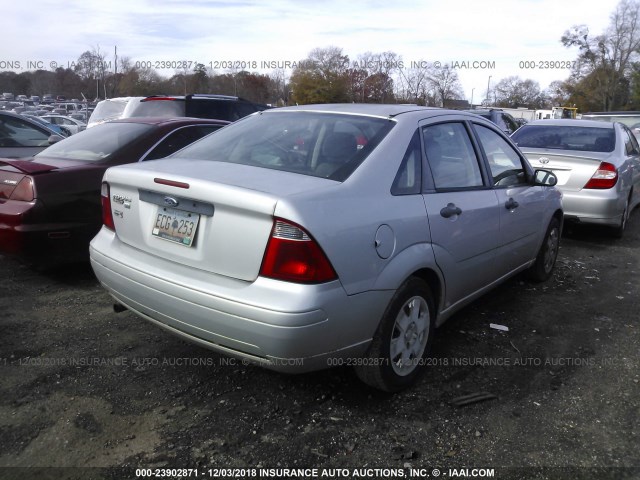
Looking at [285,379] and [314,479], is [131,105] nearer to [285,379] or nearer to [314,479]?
[285,379]

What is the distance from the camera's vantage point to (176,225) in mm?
2758

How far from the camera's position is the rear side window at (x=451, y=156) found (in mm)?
3352

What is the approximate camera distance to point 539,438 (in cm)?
277

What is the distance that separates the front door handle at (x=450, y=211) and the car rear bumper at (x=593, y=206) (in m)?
3.88

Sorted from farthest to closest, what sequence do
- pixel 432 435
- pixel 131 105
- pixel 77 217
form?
pixel 131 105, pixel 77 217, pixel 432 435

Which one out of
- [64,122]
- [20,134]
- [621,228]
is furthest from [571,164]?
[64,122]

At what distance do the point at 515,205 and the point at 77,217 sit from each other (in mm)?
3488

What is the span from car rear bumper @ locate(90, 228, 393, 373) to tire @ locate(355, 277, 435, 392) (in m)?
0.11

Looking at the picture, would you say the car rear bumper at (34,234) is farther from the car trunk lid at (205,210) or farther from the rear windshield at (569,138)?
the rear windshield at (569,138)

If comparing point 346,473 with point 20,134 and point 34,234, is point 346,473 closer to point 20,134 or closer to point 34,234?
point 34,234

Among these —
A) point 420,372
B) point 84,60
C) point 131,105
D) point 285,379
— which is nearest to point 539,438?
point 420,372

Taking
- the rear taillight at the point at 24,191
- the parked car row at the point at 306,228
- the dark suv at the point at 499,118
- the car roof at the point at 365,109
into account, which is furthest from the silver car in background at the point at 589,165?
the dark suv at the point at 499,118

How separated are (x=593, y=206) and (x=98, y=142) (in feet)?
18.3

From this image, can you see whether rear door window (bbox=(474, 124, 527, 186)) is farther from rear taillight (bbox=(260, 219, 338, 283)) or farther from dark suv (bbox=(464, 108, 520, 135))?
dark suv (bbox=(464, 108, 520, 135))
